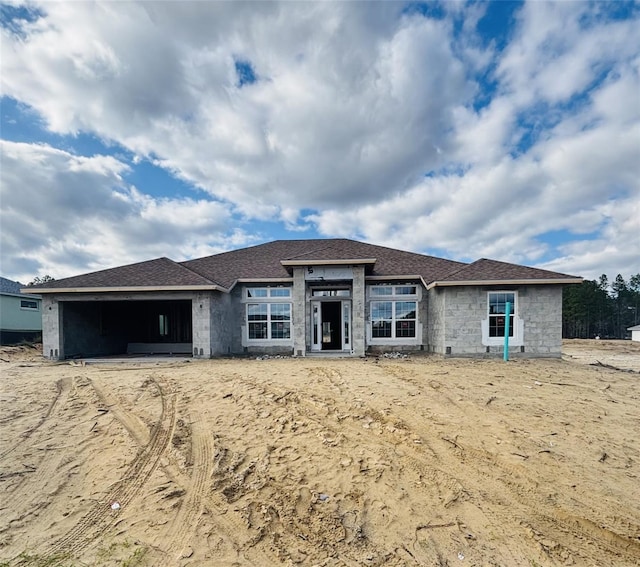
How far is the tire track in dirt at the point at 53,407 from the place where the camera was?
496 centimetres

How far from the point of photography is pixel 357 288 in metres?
13.4

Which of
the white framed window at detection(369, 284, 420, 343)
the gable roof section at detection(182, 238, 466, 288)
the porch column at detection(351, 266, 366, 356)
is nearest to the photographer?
the porch column at detection(351, 266, 366, 356)

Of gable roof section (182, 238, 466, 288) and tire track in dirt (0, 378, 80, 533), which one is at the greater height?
gable roof section (182, 238, 466, 288)

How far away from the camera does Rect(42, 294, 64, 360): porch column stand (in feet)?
43.3

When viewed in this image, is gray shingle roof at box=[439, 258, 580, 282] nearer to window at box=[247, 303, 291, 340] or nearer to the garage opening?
window at box=[247, 303, 291, 340]

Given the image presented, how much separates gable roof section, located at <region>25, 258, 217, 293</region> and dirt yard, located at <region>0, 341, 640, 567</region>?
5.69 metres

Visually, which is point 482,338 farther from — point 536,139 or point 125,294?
point 125,294

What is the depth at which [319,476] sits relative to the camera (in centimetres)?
415

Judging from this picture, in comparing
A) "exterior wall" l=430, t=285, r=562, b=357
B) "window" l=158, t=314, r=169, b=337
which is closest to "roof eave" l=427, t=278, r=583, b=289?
"exterior wall" l=430, t=285, r=562, b=357

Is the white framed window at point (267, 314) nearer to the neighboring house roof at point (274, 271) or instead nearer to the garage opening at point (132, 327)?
the neighboring house roof at point (274, 271)

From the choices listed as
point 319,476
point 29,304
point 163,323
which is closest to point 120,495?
point 319,476

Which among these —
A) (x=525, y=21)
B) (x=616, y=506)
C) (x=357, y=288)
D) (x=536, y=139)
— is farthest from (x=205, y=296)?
(x=536, y=139)

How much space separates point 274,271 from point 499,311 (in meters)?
9.66

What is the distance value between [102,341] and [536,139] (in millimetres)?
21798
